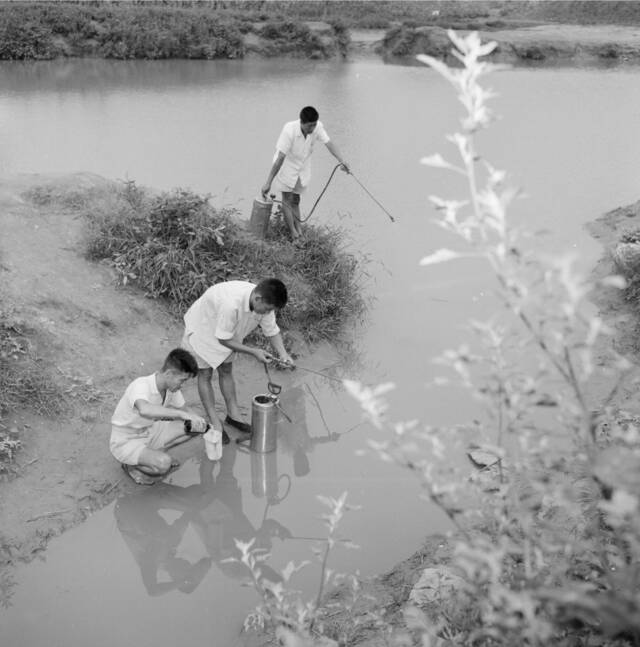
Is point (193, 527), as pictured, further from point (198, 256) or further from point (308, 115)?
point (308, 115)

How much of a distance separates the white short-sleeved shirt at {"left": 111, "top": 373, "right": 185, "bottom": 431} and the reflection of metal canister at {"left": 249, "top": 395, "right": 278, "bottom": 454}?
0.54 metres

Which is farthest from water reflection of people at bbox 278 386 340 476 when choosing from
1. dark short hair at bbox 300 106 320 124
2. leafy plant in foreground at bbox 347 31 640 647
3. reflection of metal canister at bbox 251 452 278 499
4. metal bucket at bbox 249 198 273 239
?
leafy plant in foreground at bbox 347 31 640 647

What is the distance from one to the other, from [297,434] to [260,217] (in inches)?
100

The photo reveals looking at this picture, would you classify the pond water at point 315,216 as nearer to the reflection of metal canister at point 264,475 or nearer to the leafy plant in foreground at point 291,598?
the reflection of metal canister at point 264,475

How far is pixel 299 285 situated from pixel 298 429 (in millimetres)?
1777

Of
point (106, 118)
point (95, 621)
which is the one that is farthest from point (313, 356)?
point (106, 118)

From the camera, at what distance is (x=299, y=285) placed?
6.82 metres

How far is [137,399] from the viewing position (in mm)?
4324

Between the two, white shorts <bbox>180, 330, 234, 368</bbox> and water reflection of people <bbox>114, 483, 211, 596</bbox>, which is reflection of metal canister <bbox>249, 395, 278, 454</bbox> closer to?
white shorts <bbox>180, 330, 234, 368</bbox>

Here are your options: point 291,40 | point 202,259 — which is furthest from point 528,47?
point 202,259

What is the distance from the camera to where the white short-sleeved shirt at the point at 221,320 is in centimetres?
475

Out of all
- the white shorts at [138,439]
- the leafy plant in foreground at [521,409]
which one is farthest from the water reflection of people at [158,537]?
the leafy plant in foreground at [521,409]

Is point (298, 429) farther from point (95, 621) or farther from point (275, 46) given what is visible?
point (275, 46)

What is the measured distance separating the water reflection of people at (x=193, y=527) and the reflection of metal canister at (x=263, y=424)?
27 centimetres
